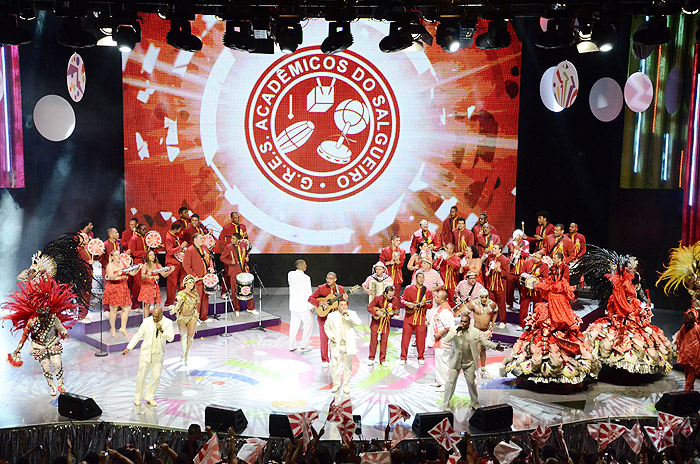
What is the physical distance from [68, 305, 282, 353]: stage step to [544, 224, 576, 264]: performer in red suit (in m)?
4.79

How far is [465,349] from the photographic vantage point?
8.79 metres

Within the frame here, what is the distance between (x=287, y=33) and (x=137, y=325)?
5.33 meters

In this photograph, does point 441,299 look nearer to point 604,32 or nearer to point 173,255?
point 604,32

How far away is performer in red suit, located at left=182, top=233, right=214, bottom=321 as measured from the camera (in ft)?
39.4

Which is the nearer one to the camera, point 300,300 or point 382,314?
point 382,314

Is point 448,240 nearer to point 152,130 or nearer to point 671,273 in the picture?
point 671,273

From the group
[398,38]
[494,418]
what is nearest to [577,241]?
[398,38]

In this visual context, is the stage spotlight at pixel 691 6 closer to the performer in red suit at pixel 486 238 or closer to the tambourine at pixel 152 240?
the performer in red suit at pixel 486 238

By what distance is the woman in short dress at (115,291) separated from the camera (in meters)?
11.2

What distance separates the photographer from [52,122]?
12.3 m

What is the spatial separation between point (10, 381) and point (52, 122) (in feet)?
14.9

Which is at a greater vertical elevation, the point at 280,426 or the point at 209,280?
the point at 209,280

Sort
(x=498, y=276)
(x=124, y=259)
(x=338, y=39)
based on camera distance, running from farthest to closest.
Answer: (x=498, y=276) → (x=124, y=259) → (x=338, y=39)

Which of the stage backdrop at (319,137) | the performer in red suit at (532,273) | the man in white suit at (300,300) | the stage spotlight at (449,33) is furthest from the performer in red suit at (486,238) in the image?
the stage spotlight at (449,33)
